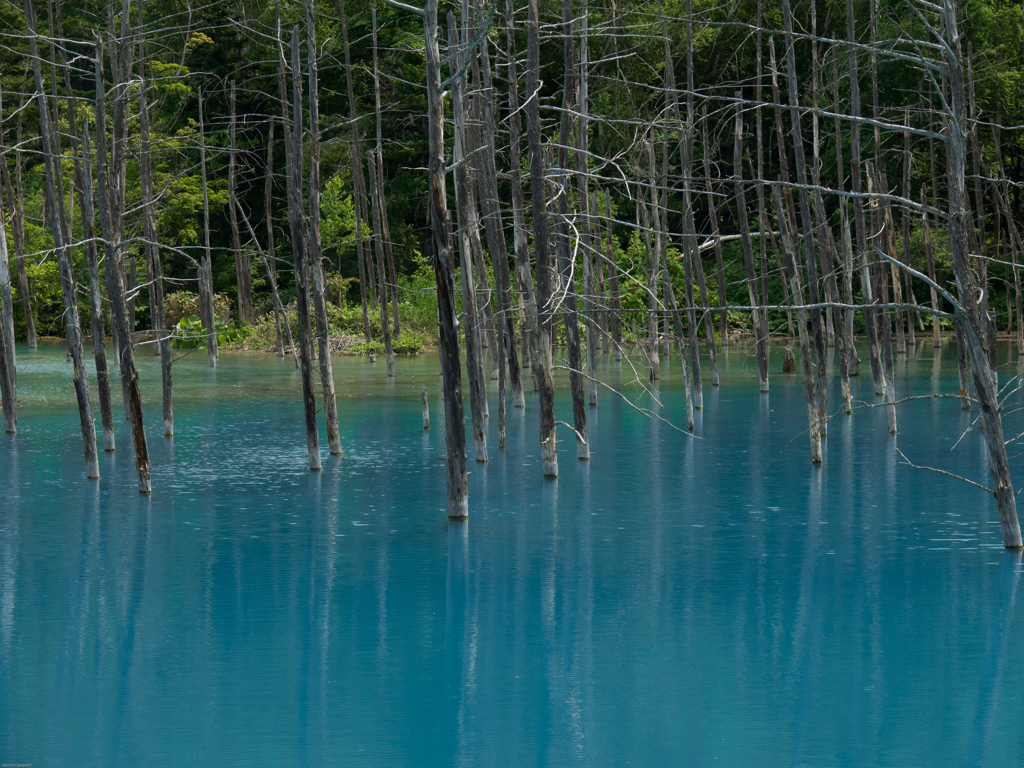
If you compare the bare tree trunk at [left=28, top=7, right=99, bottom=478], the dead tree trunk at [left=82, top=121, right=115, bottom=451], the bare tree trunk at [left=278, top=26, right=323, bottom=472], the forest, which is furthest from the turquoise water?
the bare tree trunk at [left=278, top=26, right=323, bottom=472]

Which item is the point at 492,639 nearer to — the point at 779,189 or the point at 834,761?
the point at 834,761

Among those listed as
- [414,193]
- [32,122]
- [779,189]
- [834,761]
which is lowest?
[834,761]

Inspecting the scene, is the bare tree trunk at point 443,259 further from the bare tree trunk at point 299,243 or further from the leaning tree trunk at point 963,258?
the leaning tree trunk at point 963,258

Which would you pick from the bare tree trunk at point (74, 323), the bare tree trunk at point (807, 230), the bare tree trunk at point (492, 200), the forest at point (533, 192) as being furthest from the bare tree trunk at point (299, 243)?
the bare tree trunk at point (807, 230)

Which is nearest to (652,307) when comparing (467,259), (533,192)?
(467,259)

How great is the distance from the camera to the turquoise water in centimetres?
796

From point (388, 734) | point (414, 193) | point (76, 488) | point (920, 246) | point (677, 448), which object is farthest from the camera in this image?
point (414, 193)

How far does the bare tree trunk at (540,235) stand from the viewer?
15.8 metres

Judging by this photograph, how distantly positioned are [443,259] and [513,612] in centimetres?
427

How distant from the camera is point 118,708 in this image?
8.38 meters

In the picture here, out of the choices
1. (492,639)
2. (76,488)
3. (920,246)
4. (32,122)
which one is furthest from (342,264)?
(492,639)

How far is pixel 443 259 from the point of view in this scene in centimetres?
1331

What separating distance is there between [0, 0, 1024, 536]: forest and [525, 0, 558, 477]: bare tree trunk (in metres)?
0.05

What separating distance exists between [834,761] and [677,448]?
520 inches
